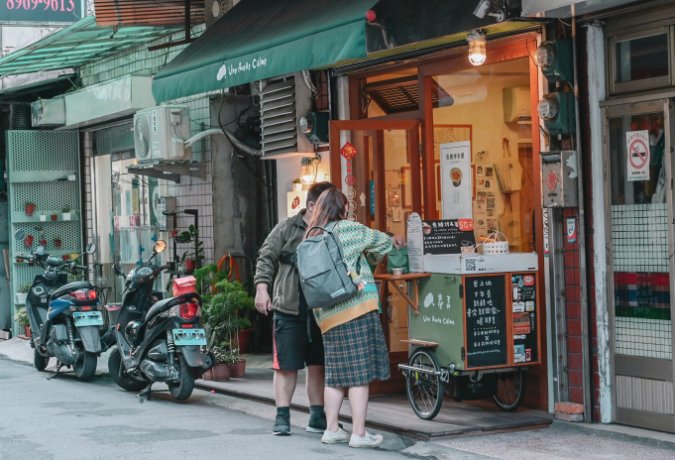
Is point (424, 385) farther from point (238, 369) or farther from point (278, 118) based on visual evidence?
point (278, 118)

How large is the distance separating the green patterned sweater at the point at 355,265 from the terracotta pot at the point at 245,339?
514 cm

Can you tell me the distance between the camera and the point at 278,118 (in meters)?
12.9

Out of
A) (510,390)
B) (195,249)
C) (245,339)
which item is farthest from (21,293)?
(510,390)

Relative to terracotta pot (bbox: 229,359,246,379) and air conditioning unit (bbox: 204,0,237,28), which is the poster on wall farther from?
air conditioning unit (bbox: 204,0,237,28)

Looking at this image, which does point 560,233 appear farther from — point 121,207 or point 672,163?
point 121,207

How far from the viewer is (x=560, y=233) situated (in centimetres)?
918

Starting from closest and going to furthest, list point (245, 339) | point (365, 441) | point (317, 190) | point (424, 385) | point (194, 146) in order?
point (365, 441), point (317, 190), point (424, 385), point (245, 339), point (194, 146)

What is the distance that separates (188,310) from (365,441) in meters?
2.88

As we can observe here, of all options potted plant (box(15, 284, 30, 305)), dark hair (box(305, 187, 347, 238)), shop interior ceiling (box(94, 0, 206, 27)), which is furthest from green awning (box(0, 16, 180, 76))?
dark hair (box(305, 187, 347, 238))

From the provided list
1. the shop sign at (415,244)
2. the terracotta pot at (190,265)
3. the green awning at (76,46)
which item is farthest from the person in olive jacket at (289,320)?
the green awning at (76,46)

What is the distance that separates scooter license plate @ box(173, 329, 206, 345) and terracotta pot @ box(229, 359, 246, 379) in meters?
1.48

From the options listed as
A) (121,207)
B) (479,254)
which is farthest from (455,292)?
(121,207)

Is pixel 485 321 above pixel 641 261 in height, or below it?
below

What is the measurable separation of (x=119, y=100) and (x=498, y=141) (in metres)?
6.63
